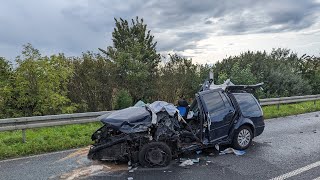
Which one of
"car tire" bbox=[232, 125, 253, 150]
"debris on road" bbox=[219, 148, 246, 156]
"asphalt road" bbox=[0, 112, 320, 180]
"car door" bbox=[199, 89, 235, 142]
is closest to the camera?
"asphalt road" bbox=[0, 112, 320, 180]

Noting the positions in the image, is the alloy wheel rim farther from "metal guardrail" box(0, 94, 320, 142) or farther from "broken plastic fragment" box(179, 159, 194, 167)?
"metal guardrail" box(0, 94, 320, 142)

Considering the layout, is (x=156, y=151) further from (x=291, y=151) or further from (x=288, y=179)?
(x=291, y=151)

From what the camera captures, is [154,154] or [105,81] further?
[105,81]

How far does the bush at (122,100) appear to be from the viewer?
18998 mm

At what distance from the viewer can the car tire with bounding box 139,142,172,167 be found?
6828 mm

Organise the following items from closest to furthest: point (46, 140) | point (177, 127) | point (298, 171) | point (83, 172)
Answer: point (298, 171)
point (83, 172)
point (177, 127)
point (46, 140)

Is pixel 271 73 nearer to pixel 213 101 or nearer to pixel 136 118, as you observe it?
pixel 213 101

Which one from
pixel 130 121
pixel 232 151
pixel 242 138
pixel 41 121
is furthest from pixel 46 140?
pixel 242 138

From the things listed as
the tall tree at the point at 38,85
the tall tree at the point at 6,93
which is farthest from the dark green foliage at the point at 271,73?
the tall tree at the point at 6,93

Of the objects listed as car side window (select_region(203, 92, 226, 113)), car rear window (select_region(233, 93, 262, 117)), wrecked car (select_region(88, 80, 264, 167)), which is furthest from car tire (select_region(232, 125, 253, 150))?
car side window (select_region(203, 92, 226, 113))

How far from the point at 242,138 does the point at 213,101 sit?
1.14m

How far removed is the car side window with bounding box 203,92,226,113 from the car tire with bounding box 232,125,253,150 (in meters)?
0.71

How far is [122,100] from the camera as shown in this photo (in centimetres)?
1919

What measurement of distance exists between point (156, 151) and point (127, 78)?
14.9 meters
